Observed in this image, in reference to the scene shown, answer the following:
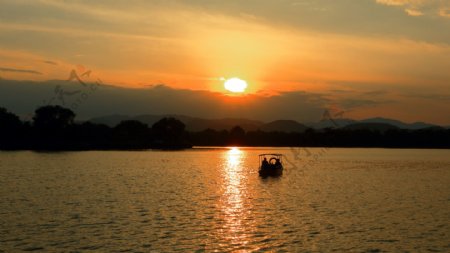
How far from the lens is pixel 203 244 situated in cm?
3653

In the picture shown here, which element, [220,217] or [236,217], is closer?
[236,217]

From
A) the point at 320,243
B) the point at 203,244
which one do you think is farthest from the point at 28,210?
the point at 320,243

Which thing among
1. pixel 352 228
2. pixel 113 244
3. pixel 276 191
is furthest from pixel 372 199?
pixel 113 244

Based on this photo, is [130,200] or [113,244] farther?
[130,200]

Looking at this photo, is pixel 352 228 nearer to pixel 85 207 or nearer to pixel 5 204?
pixel 85 207

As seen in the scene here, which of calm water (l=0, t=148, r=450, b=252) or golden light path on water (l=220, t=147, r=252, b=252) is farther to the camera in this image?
golden light path on water (l=220, t=147, r=252, b=252)

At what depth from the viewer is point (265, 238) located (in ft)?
128

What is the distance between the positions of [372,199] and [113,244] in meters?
40.8

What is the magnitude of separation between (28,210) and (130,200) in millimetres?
13499

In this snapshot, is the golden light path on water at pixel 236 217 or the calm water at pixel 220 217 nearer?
the calm water at pixel 220 217

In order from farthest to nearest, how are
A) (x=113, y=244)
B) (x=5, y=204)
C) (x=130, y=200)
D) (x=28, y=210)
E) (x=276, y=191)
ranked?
(x=276, y=191) → (x=130, y=200) → (x=5, y=204) → (x=28, y=210) → (x=113, y=244)

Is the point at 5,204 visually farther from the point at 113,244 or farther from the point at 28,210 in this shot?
the point at 113,244

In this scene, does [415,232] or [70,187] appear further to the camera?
[70,187]

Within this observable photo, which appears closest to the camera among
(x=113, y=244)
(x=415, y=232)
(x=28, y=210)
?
(x=113, y=244)
